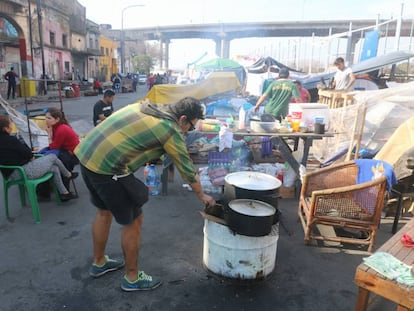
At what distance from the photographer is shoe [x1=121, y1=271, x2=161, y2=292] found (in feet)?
9.34

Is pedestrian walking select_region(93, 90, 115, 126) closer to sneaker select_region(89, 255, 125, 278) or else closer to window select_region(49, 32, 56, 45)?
sneaker select_region(89, 255, 125, 278)

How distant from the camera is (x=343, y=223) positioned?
3.47 m

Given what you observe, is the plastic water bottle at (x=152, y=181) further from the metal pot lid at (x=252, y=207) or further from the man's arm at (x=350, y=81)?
the man's arm at (x=350, y=81)

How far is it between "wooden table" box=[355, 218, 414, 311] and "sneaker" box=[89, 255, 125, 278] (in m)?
2.04

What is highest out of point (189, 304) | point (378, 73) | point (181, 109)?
point (378, 73)

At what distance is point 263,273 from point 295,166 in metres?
2.40

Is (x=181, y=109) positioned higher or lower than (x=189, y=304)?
higher

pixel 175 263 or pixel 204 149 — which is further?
pixel 204 149

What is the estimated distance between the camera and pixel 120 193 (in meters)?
2.62

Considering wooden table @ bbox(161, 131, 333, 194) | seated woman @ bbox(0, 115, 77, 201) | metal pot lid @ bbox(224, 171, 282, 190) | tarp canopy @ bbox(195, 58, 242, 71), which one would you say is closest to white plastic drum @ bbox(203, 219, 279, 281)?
metal pot lid @ bbox(224, 171, 282, 190)

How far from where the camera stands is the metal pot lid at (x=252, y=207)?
9.36 feet

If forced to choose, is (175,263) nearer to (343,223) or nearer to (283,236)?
(283,236)

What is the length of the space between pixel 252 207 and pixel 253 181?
482mm

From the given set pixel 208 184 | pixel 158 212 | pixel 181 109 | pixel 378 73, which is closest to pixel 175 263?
pixel 158 212
